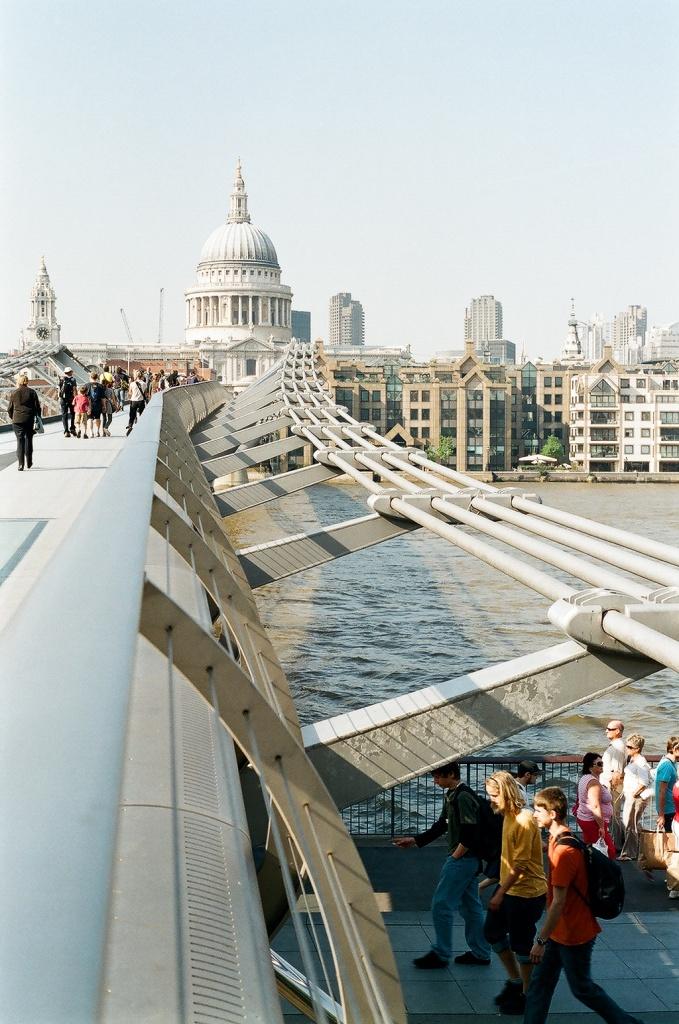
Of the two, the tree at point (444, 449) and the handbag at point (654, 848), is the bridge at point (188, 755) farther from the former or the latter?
the tree at point (444, 449)

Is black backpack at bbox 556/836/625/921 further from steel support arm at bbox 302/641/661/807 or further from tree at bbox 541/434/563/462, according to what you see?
tree at bbox 541/434/563/462

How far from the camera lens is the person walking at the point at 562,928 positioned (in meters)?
4.46

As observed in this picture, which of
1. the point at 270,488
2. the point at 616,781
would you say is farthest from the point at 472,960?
the point at 270,488

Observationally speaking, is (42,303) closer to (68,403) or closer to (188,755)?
(68,403)

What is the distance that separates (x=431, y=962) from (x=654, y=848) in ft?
7.44

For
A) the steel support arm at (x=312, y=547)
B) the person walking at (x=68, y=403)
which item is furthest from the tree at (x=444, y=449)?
the steel support arm at (x=312, y=547)

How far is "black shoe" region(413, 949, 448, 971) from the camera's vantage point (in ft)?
20.2

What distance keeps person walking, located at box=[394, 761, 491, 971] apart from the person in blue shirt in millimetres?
1954

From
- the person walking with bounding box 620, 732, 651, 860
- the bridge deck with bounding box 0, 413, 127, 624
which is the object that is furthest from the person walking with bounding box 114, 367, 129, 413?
the person walking with bounding box 620, 732, 651, 860

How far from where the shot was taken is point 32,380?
3102 cm

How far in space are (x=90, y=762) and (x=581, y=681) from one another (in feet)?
11.2

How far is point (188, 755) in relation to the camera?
8.39 feet

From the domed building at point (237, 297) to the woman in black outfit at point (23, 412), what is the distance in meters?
96.9

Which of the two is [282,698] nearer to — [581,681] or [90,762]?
[581,681]
